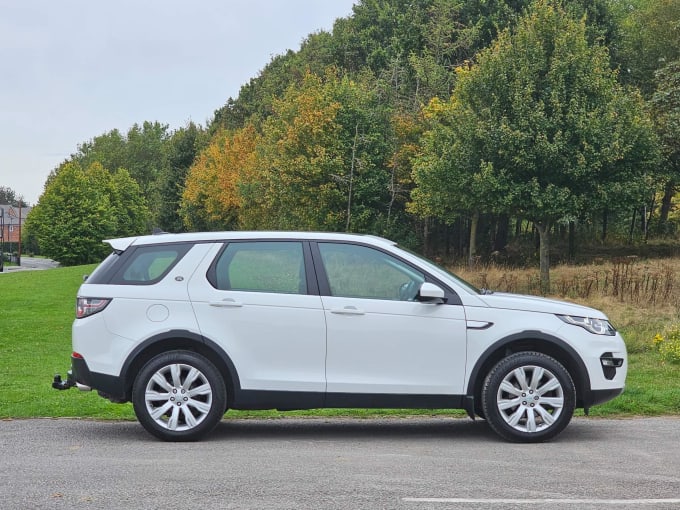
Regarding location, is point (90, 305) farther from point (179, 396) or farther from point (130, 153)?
point (130, 153)

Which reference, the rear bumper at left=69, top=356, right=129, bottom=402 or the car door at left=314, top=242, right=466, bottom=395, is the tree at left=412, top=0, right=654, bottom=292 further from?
the rear bumper at left=69, top=356, right=129, bottom=402

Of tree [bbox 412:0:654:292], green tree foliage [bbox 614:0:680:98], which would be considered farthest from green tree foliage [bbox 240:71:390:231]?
green tree foliage [bbox 614:0:680:98]

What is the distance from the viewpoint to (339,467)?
655cm

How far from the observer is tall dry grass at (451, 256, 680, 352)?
17672mm

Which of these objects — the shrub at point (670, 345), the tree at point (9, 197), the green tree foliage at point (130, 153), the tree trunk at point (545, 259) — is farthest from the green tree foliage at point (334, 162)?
the tree at point (9, 197)

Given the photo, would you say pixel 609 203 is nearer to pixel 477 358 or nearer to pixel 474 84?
pixel 474 84

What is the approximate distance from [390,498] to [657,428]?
3.89 meters

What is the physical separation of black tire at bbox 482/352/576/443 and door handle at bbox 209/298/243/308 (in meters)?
2.25

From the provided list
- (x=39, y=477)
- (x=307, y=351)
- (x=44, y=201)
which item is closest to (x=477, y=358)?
(x=307, y=351)

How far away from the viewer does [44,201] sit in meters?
93.2

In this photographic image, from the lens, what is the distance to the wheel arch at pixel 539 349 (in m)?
7.61

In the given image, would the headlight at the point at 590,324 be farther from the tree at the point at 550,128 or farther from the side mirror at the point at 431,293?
the tree at the point at 550,128

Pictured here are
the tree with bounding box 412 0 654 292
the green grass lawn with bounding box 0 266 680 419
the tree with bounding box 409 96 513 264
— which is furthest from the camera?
the tree with bounding box 409 96 513 264

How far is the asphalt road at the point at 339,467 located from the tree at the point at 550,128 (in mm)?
21744
